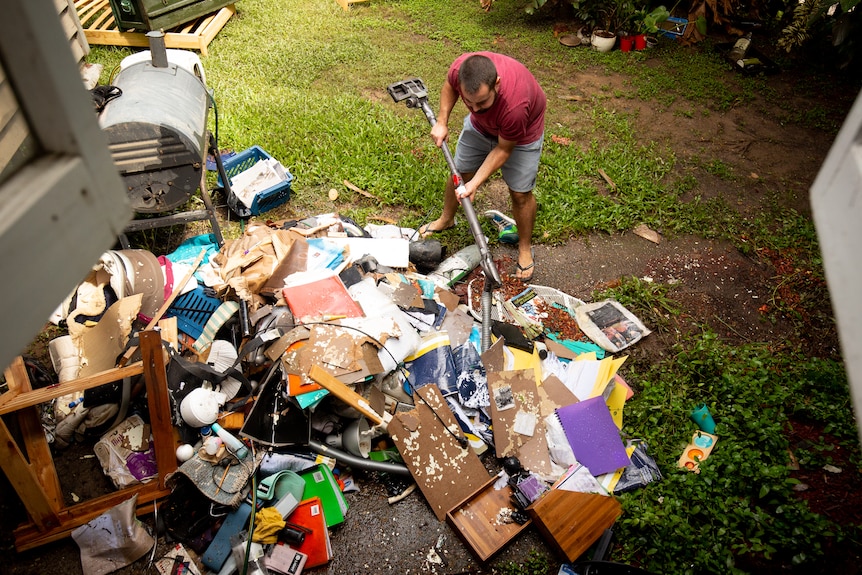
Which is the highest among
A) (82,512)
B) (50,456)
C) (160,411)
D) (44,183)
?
(44,183)

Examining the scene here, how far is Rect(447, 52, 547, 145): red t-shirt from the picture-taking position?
12.4ft

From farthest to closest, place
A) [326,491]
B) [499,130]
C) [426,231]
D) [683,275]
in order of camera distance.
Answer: [426,231] → [683,275] → [499,130] → [326,491]

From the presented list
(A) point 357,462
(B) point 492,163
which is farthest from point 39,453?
(B) point 492,163

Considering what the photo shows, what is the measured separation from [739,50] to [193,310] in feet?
27.7

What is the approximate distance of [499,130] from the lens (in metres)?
3.98

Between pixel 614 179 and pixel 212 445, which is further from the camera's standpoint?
pixel 614 179

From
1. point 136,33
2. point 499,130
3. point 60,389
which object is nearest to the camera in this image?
point 60,389

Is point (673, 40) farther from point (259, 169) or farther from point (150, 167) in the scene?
point (150, 167)

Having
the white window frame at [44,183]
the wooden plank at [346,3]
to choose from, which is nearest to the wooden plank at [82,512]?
the white window frame at [44,183]

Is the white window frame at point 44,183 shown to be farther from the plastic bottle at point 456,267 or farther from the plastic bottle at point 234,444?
the plastic bottle at point 456,267

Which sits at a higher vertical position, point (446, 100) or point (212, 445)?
point (446, 100)

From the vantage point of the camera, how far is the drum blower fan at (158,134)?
12.1 feet

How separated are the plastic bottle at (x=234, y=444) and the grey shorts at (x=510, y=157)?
2.86 metres

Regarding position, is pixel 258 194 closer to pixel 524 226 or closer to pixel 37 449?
pixel 524 226
